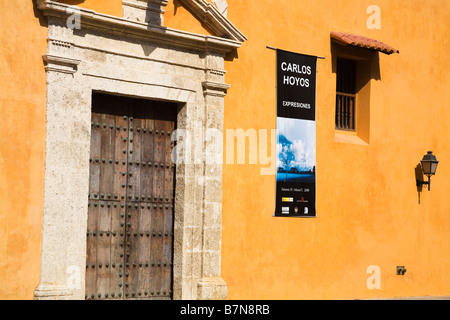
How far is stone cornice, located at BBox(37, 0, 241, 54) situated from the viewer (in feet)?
26.6

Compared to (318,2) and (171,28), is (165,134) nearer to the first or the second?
(171,28)

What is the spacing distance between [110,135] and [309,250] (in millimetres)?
3324

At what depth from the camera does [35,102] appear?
8000 millimetres

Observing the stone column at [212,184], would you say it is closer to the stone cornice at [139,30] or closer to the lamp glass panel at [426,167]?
the stone cornice at [139,30]

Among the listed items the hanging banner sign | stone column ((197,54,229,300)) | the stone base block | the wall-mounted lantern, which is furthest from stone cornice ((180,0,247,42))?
the wall-mounted lantern

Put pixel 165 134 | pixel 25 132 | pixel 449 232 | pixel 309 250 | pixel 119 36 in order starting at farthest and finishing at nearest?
pixel 449 232, pixel 309 250, pixel 165 134, pixel 119 36, pixel 25 132

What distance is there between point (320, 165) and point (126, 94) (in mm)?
3190

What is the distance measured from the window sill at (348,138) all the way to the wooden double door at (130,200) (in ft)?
9.23

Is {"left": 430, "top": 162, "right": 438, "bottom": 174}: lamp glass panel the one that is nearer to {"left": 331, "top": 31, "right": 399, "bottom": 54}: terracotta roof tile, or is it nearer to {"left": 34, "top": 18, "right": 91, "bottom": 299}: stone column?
{"left": 331, "top": 31, "right": 399, "bottom": 54}: terracotta roof tile

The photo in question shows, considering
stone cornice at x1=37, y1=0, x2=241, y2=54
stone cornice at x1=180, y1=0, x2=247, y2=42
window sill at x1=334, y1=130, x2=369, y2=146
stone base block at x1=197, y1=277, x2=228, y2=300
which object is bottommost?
stone base block at x1=197, y1=277, x2=228, y2=300

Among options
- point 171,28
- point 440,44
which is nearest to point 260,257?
point 171,28

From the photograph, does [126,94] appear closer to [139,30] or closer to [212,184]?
[139,30]

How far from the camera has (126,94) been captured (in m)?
8.79

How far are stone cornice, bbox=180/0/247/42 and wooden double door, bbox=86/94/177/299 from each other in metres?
1.12
